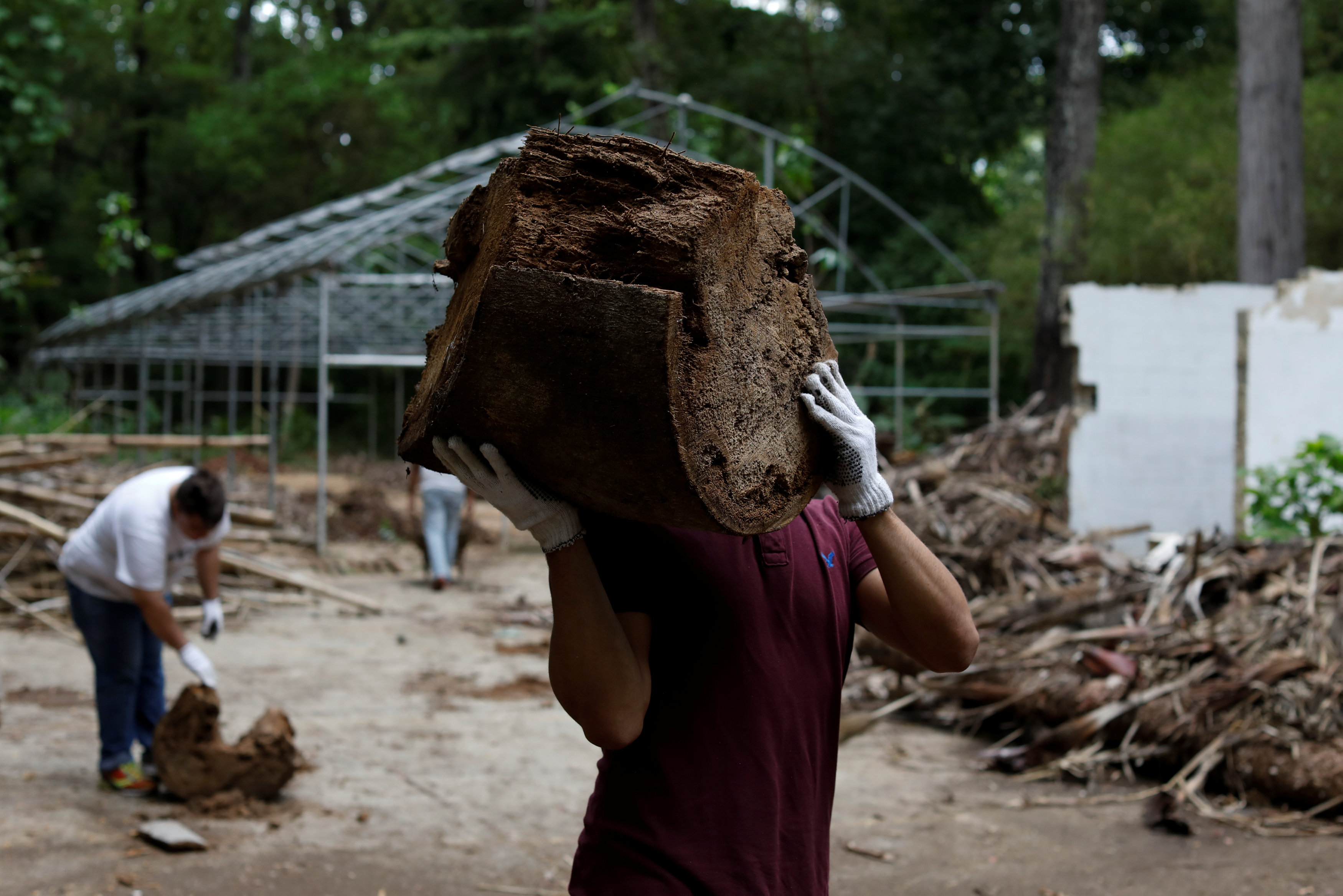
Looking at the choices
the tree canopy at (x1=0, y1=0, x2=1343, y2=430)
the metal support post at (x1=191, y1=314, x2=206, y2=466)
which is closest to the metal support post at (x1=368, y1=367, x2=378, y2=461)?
the metal support post at (x1=191, y1=314, x2=206, y2=466)

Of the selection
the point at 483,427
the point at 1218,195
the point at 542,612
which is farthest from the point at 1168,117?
the point at 483,427

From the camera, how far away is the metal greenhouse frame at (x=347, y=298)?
12.8m

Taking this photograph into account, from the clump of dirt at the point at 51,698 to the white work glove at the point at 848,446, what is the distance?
Answer: 5.98 meters

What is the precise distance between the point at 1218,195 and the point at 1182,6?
983 centimetres

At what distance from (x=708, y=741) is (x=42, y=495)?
843 cm

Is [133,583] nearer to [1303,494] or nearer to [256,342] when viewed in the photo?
[1303,494]

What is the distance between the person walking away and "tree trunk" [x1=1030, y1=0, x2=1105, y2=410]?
885 centimetres

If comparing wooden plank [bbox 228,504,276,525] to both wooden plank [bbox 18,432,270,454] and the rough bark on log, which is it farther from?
the rough bark on log

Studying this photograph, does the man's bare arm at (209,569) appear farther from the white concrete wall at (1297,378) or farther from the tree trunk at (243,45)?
the tree trunk at (243,45)

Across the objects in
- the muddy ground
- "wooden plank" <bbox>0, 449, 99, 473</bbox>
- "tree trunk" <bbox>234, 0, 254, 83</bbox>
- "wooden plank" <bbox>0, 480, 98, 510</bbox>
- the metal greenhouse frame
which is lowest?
the muddy ground

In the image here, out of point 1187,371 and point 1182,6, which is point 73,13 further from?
point 1182,6

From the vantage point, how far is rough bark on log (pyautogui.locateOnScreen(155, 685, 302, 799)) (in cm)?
496

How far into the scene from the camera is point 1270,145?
11859mm

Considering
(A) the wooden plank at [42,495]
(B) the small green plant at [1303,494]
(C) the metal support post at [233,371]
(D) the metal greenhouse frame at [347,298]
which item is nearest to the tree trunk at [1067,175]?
(D) the metal greenhouse frame at [347,298]
